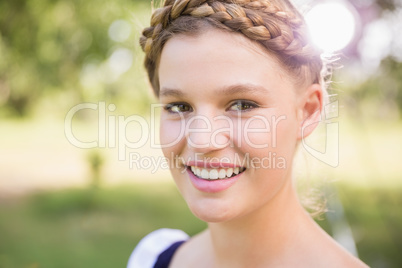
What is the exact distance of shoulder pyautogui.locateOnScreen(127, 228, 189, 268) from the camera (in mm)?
1836

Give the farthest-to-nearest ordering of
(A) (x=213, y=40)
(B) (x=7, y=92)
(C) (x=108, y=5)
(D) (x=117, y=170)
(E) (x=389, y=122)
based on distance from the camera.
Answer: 1. (B) (x=7, y=92)
2. (E) (x=389, y=122)
3. (D) (x=117, y=170)
4. (C) (x=108, y=5)
5. (A) (x=213, y=40)

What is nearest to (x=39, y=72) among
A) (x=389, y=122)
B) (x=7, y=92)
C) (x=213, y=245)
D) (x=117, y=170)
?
(x=117, y=170)

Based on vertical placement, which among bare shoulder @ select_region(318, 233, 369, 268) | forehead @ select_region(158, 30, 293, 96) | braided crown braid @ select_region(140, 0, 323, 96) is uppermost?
braided crown braid @ select_region(140, 0, 323, 96)

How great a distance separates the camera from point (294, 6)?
142 cm

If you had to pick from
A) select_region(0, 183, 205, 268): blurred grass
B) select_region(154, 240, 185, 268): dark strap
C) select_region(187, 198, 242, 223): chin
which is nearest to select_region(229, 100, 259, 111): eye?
select_region(187, 198, 242, 223): chin

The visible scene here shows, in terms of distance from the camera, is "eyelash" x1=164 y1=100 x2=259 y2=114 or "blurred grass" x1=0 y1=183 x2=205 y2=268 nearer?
"eyelash" x1=164 y1=100 x2=259 y2=114

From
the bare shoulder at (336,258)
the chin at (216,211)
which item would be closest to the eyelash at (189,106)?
the chin at (216,211)

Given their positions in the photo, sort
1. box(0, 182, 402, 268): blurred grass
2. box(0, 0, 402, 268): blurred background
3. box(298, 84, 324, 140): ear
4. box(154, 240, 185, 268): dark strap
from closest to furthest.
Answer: box(298, 84, 324, 140): ear
box(154, 240, 185, 268): dark strap
box(0, 0, 402, 268): blurred background
box(0, 182, 402, 268): blurred grass

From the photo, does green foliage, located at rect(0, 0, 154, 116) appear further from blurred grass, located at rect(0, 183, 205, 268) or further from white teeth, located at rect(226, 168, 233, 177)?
white teeth, located at rect(226, 168, 233, 177)

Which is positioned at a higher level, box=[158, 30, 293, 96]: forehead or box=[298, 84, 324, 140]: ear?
box=[158, 30, 293, 96]: forehead

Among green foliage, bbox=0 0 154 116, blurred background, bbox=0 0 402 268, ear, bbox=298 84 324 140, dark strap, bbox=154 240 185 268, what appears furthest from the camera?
green foliage, bbox=0 0 154 116

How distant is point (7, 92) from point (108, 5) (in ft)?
33.9

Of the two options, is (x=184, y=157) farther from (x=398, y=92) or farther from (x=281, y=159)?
(x=398, y=92)

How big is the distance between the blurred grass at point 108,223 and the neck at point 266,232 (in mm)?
3736
